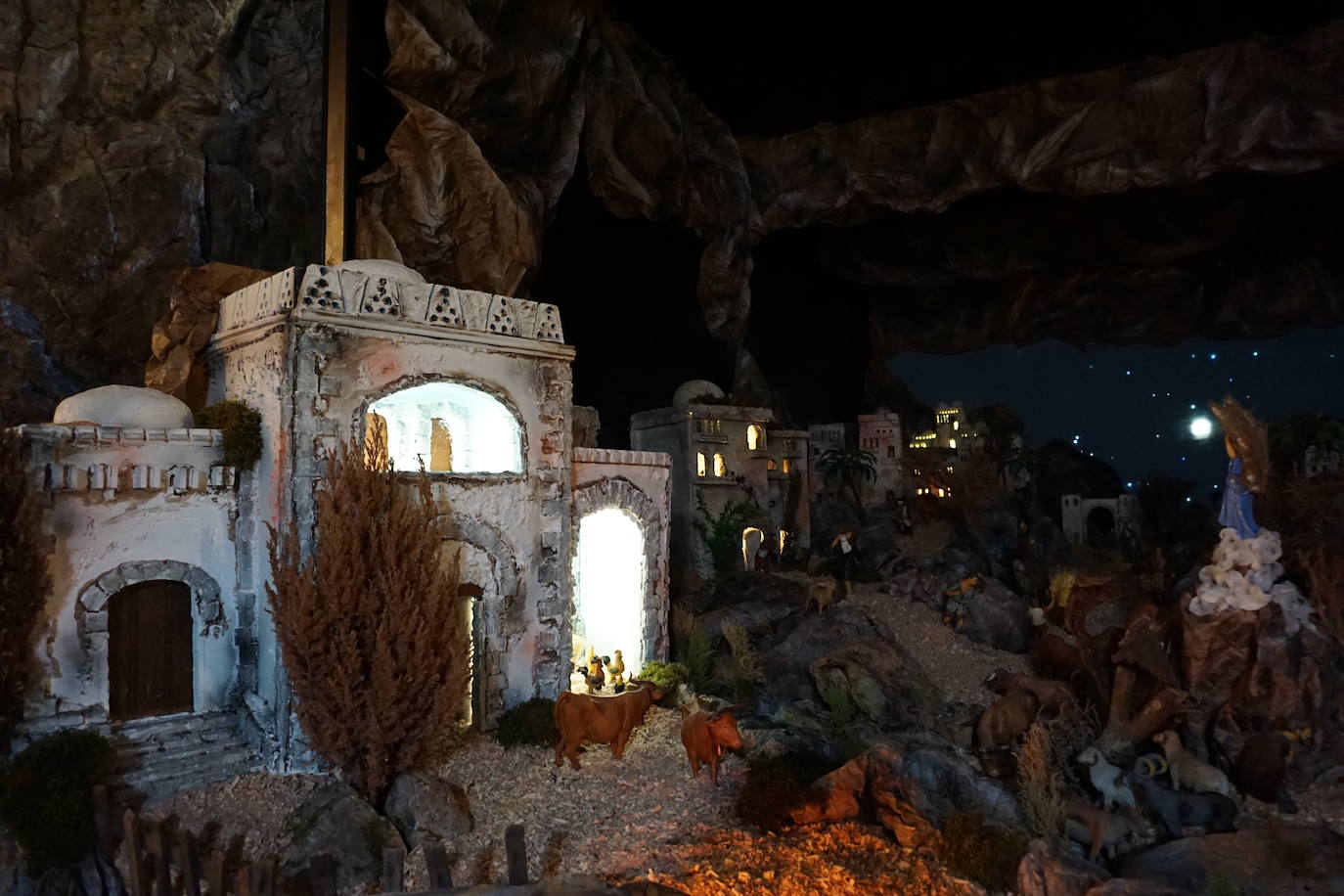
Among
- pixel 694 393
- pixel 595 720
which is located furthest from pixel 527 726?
pixel 694 393

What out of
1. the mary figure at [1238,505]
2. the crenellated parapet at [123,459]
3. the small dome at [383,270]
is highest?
the small dome at [383,270]

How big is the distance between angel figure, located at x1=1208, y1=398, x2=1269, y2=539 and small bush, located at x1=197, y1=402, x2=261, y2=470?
15944mm

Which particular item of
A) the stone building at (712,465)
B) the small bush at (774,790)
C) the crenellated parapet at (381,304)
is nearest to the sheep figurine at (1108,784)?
the small bush at (774,790)

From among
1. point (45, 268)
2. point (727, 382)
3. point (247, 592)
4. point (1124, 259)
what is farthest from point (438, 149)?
point (1124, 259)

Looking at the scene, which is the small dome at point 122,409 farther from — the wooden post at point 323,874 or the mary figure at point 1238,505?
the mary figure at point 1238,505

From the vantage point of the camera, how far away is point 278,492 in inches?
473

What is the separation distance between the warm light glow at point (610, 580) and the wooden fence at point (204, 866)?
9.27 meters

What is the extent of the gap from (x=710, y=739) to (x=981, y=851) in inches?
163

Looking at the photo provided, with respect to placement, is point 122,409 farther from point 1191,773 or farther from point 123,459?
point 1191,773

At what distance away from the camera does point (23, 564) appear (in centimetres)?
1070

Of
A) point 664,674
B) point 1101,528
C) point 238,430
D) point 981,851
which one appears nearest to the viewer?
point 981,851

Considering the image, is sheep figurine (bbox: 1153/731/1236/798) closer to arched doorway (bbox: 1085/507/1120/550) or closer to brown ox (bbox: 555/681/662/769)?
brown ox (bbox: 555/681/662/769)

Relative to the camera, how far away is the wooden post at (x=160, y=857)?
8253 mm

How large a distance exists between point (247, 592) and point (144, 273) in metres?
12.4
